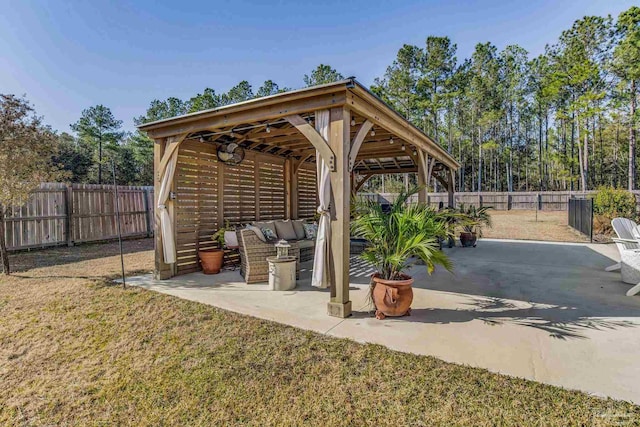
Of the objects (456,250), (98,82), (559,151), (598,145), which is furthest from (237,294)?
(598,145)

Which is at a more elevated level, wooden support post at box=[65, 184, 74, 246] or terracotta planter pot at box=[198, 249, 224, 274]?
wooden support post at box=[65, 184, 74, 246]

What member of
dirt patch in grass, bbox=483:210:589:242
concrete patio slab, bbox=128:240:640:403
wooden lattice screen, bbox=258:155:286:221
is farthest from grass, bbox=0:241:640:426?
dirt patch in grass, bbox=483:210:589:242

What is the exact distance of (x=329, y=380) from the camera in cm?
231

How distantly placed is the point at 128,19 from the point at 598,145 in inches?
1264

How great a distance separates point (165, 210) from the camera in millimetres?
5152

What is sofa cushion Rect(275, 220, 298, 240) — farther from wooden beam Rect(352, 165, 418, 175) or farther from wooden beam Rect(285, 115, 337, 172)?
wooden beam Rect(352, 165, 418, 175)

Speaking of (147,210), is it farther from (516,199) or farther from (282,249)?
(516,199)

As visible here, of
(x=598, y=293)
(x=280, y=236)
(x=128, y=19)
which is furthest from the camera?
(x=128, y=19)

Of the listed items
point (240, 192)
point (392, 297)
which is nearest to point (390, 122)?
point (392, 297)

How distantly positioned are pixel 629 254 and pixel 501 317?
290 cm

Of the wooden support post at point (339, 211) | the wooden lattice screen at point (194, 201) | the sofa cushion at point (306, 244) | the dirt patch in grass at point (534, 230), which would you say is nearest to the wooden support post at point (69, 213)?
the wooden lattice screen at point (194, 201)

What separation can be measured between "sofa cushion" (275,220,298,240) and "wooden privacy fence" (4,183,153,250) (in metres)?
5.29

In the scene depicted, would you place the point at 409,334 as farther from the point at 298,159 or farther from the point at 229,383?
the point at 298,159

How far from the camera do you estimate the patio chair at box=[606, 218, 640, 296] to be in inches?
181
